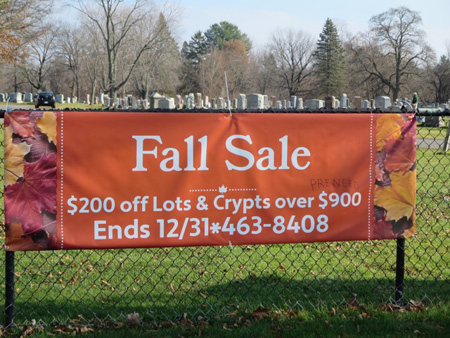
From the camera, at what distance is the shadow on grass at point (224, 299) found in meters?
4.11

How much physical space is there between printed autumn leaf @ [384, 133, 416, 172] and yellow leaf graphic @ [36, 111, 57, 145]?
2.40 metres

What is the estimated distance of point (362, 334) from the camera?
12.3 feet

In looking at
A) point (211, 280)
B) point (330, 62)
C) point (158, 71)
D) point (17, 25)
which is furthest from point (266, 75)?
point (211, 280)

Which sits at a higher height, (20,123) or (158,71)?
(158,71)

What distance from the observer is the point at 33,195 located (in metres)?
3.44

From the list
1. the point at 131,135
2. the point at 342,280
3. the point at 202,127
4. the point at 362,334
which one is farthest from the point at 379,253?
the point at 131,135

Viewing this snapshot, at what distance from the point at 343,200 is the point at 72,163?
1.95 metres

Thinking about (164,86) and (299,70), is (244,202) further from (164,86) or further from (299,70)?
(299,70)

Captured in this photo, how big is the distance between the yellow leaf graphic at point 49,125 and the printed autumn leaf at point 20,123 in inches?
2.4

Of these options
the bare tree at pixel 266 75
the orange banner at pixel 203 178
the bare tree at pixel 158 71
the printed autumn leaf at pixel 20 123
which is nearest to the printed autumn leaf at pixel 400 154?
the orange banner at pixel 203 178

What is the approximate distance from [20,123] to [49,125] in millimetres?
178

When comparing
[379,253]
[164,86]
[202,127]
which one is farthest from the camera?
[164,86]

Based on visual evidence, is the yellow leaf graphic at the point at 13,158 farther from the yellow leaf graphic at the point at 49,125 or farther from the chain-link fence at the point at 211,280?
the chain-link fence at the point at 211,280

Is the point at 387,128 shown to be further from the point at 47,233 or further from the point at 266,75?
the point at 266,75
